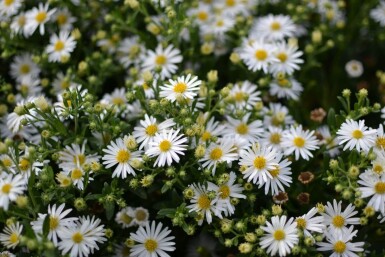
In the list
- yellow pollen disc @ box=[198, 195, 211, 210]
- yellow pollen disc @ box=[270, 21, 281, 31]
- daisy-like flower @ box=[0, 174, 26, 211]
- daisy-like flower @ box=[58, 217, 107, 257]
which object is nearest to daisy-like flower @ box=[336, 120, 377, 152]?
yellow pollen disc @ box=[198, 195, 211, 210]

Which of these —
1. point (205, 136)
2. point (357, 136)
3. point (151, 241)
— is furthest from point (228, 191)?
point (357, 136)

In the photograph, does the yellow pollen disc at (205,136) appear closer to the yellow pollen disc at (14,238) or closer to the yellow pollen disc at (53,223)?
the yellow pollen disc at (53,223)

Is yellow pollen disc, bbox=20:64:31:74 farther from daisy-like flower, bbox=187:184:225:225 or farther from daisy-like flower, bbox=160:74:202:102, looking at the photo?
daisy-like flower, bbox=187:184:225:225

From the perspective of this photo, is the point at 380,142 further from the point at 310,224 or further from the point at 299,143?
the point at 310,224

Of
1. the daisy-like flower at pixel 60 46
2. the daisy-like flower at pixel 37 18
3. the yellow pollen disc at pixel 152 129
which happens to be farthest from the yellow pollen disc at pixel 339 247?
the daisy-like flower at pixel 37 18

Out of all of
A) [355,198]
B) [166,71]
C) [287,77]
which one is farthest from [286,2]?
[355,198]
